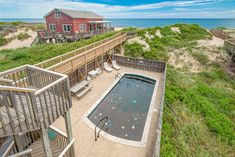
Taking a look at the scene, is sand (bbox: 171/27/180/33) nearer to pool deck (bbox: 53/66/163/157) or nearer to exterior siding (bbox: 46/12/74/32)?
exterior siding (bbox: 46/12/74/32)

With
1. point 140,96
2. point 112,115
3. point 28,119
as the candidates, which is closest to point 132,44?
point 140,96

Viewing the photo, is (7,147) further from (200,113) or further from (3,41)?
(3,41)

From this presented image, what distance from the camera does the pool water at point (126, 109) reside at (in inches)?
277

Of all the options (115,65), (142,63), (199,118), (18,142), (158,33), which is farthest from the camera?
(158,33)

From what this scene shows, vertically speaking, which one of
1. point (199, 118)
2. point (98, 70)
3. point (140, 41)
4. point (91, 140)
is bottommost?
point (199, 118)

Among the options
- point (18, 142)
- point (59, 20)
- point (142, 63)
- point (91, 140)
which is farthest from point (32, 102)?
point (59, 20)

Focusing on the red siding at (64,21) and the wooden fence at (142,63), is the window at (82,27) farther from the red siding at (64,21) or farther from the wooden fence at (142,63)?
the wooden fence at (142,63)

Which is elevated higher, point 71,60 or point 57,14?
point 57,14

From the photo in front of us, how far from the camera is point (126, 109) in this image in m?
8.81

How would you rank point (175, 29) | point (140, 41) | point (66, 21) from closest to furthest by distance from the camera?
Answer: point (140, 41) → point (66, 21) → point (175, 29)

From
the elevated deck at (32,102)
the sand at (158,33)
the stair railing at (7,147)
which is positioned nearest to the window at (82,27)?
the sand at (158,33)

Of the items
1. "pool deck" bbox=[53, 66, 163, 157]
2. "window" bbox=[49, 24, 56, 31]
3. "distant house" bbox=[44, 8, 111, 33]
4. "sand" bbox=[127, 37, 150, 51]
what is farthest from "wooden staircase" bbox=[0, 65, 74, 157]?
"window" bbox=[49, 24, 56, 31]

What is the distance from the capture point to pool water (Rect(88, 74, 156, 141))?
704 centimetres

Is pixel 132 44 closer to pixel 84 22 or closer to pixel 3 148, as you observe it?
pixel 84 22
